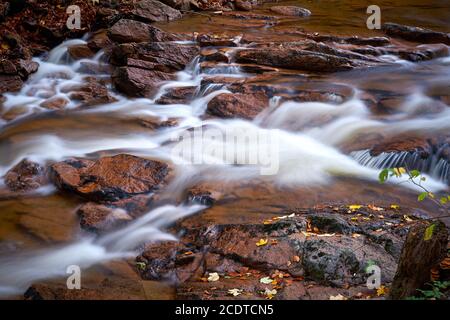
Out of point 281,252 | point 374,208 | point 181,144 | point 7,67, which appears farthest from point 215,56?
point 281,252

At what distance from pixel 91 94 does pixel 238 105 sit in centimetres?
376

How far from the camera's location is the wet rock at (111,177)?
582 cm

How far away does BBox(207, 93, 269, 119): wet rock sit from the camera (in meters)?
8.31

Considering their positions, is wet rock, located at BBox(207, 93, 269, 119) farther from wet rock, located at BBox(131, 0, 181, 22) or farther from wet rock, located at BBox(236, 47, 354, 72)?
wet rock, located at BBox(131, 0, 181, 22)

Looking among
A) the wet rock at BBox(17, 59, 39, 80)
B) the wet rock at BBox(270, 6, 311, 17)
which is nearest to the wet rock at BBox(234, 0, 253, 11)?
the wet rock at BBox(270, 6, 311, 17)

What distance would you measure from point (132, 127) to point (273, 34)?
19.1 ft

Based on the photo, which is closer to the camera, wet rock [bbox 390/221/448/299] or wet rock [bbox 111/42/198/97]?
wet rock [bbox 390/221/448/299]

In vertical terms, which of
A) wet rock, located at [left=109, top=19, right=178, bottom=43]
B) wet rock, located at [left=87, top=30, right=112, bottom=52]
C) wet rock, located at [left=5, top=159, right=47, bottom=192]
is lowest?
wet rock, located at [left=5, top=159, right=47, bottom=192]

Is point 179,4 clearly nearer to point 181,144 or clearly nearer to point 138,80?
point 138,80

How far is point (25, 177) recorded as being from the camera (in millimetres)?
6562

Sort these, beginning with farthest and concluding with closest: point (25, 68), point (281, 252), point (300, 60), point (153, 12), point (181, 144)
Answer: point (153, 12), point (25, 68), point (300, 60), point (181, 144), point (281, 252)

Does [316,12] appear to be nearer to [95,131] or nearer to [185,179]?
[95,131]

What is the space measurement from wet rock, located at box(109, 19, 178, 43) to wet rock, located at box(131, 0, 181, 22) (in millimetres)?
2774

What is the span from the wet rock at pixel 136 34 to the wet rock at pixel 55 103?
2551mm
